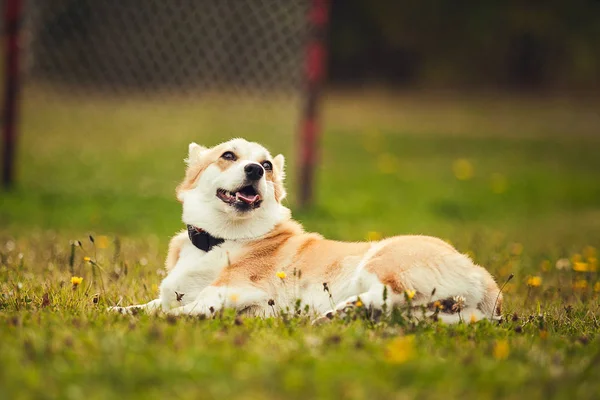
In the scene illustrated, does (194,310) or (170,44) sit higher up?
(170,44)

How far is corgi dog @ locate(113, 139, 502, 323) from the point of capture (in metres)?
4.05

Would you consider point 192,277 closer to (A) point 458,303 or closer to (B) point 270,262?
(B) point 270,262

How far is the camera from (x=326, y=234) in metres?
7.52

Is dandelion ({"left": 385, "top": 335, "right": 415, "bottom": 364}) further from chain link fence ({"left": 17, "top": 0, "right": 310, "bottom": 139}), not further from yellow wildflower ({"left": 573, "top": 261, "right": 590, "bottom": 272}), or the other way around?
chain link fence ({"left": 17, "top": 0, "right": 310, "bottom": 139})

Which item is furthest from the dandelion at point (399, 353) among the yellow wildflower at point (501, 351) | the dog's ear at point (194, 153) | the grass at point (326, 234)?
the dog's ear at point (194, 153)

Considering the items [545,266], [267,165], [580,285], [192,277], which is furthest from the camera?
[545,266]

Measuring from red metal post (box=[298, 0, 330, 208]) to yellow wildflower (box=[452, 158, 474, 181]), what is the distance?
504 centimetres

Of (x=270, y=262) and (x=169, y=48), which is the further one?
(x=169, y=48)

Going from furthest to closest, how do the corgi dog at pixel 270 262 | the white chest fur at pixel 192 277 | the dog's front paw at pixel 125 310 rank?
the white chest fur at pixel 192 277
the corgi dog at pixel 270 262
the dog's front paw at pixel 125 310

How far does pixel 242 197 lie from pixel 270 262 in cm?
42

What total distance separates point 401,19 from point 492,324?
68.0 ft

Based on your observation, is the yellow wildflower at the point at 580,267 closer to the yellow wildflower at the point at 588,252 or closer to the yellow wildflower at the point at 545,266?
the yellow wildflower at the point at 545,266

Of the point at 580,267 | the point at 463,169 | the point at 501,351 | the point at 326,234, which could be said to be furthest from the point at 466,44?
the point at 501,351

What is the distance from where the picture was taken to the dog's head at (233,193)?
4469 millimetres
